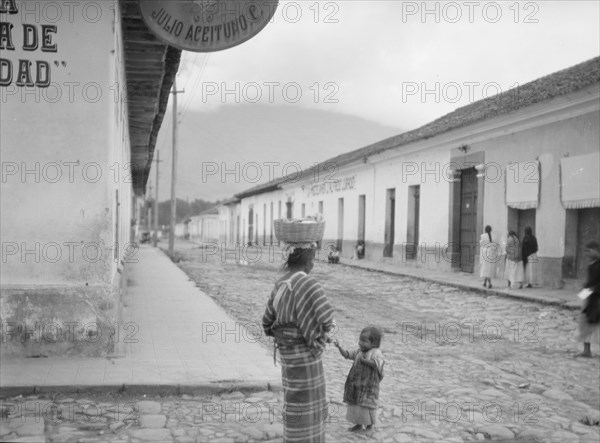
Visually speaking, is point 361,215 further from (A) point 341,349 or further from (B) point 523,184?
(A) point 341,349

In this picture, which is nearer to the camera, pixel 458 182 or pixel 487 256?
pixel 487 256

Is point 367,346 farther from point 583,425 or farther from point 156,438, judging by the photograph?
point 583,425

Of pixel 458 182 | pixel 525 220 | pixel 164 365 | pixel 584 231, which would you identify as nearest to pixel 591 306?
pixel 164 365

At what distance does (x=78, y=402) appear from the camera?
478cm

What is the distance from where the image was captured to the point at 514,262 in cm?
1367

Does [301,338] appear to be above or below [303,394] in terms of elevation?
above

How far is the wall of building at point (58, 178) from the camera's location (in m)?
5.81

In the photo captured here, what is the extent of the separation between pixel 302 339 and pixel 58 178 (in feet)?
11.6

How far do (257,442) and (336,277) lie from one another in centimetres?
1378

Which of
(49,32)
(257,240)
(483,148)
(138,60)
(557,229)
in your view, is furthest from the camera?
(257,240)

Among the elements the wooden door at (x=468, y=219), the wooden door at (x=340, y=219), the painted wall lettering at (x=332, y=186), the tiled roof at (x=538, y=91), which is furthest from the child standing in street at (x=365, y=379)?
the wooden door at (x=340, y=219)

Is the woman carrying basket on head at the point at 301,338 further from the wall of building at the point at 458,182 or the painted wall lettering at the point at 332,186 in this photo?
the painted wall lettering at the point at 332,186

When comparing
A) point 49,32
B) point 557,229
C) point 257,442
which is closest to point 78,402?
point 257,442

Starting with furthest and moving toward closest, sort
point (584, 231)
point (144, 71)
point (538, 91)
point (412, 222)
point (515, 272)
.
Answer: point (412, 222)
point (538, 91)
point (515, 272)
point (584, 231)
point (144, 71)
